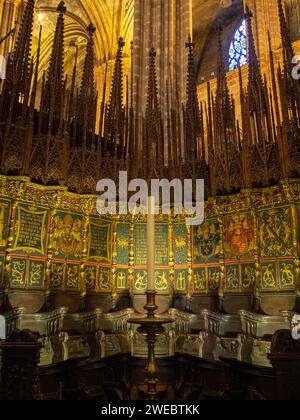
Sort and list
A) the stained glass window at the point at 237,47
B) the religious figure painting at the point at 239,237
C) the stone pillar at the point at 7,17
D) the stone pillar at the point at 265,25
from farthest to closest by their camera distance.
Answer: the stained glass window at the point at 237,47 → the stone pillar at the point at 265,25 → the stone pillar at the point at 7,17 → the religious figure painting at the point at 239,237

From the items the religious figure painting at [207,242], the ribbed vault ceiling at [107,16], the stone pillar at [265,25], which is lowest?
the religious figure painting at [207,242]

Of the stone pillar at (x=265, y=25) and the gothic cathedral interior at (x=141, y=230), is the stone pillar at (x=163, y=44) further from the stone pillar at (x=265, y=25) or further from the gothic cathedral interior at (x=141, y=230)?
the stone pillar at (x=265, y=25)

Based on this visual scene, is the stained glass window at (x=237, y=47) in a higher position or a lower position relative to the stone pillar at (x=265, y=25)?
higher

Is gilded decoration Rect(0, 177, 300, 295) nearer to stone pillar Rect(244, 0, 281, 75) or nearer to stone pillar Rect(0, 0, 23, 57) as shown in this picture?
stone pillar Rect(244, 0, 281, 75)

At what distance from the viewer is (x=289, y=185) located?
529 centimetres

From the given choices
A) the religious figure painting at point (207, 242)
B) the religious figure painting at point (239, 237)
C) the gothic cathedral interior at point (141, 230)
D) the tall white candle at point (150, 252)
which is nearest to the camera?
the tall white candle at point (150, 252)

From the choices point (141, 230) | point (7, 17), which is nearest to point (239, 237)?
point (141, 230)

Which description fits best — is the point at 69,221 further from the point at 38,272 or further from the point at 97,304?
the point at 97,304

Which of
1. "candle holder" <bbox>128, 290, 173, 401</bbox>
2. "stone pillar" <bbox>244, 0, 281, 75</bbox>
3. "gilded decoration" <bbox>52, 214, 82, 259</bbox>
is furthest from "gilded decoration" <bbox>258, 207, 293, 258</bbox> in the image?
"stone pillar" <bbox>244, 0, 281, 75</bbox>

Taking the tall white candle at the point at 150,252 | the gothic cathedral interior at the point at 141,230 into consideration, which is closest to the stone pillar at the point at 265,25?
the gothic cathedral interior at the point at 141,230

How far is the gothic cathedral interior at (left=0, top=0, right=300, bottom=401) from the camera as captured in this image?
5215 millimetres

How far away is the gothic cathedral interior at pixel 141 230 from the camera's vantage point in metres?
Answer: 5.21

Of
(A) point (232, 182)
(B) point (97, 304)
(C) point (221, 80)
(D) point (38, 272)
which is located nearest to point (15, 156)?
(D) point (38, 272)

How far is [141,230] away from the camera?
6930 millimetres
